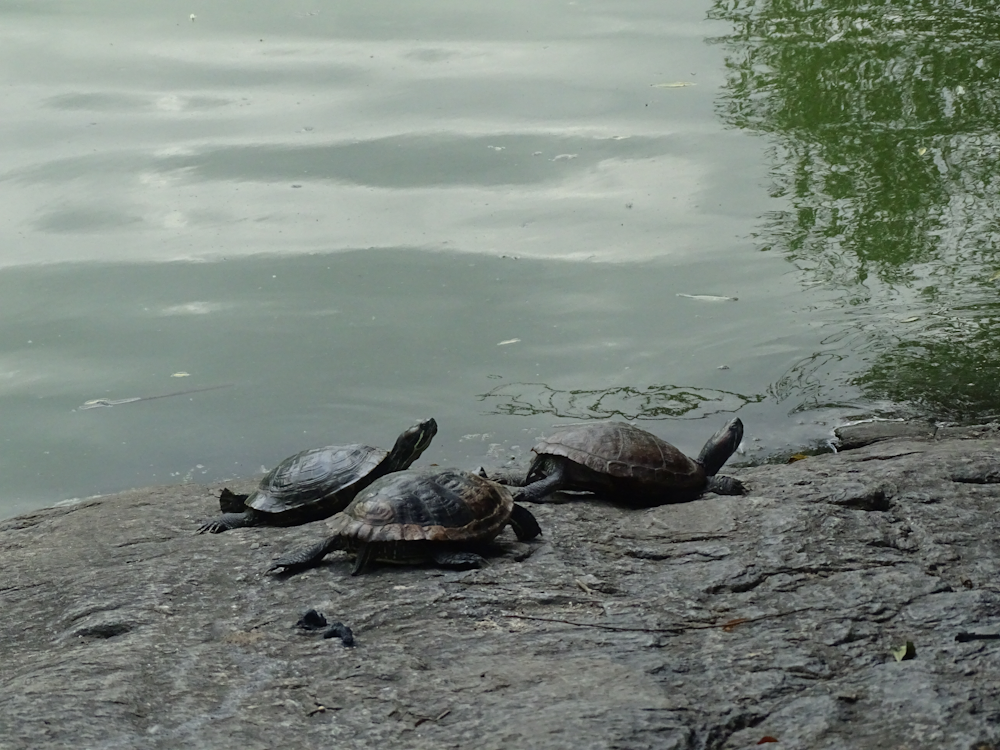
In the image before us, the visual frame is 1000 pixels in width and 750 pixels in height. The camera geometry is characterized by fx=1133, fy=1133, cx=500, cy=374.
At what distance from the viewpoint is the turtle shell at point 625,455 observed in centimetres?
550

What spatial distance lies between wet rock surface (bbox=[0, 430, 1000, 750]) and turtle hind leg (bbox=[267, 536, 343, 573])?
0.24 ft

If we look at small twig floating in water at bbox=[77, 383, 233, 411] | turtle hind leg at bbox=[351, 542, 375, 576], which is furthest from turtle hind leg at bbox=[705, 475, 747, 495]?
small twig floating in water at bbox=[77, 383, 233, 411]

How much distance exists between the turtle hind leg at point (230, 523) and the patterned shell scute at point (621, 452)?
1489 millimetres

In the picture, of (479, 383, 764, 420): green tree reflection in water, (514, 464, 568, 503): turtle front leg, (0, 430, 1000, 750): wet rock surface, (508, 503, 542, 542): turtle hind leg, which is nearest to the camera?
(0, 430, 1000, 750): wet rock surface

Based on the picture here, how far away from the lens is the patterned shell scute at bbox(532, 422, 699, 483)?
551cm

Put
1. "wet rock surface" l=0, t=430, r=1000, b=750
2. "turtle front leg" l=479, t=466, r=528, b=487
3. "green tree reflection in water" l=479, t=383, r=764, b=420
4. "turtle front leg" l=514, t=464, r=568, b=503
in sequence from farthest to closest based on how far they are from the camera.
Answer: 1. "green tree reflection in water" l=479, t=383, r=764, b=420
2. "turtle front leg" l=479, t=466, r=528, b=487
3. "turtle front leg" l=514, t=464, r=568, b=503
4. "wet rock surface" l=0, t=430, r=1000, b=750

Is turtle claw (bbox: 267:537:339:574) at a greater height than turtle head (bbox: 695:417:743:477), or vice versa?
turtle claw (bbox: 267:537:339:574)

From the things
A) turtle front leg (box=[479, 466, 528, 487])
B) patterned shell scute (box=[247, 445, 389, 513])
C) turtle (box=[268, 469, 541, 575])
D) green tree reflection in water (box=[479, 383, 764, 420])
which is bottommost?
green tree reflection in water (box=[479, 383, 764, 420])

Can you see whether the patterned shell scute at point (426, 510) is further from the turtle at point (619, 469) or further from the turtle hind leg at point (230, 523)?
the turtle hind leg at point (230, 523)

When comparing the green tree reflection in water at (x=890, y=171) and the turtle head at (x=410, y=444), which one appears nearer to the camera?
the turtle head at (x=410, y=444)

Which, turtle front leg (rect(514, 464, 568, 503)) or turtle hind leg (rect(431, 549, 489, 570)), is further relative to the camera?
turtle front leg (rect(514, 464, 568, 503))

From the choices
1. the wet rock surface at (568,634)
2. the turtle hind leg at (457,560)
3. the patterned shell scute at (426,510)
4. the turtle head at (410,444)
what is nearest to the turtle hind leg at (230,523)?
the wet rock surface at (568,634)

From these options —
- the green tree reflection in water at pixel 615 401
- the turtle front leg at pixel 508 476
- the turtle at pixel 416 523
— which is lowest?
the green tree reflection in water at pixel 615 401

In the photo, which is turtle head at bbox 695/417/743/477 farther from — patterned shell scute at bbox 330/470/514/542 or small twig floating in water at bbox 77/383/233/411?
small twig floating in water at bbox 77/383/233/411
